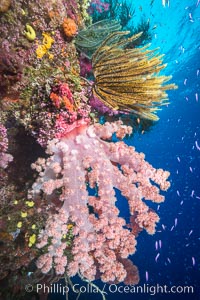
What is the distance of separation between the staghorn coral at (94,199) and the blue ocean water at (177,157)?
2109 millimetres

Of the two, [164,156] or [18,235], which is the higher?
[164,156]

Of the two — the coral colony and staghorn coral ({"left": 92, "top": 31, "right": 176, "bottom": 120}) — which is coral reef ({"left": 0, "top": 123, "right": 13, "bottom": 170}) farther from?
staghorn coral ({"left": 92, "top": 31, "right": 176, "bottom": 120})

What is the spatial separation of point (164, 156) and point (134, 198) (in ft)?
244

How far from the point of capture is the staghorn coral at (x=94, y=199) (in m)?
2.68

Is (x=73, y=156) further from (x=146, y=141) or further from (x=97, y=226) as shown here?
(x=146, y=141)

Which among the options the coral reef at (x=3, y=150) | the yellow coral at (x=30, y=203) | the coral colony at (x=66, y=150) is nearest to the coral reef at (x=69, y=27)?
the coral colony at (x=66, y=150)

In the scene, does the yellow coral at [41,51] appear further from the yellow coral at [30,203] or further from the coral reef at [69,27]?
the yellow coral at [30,203]

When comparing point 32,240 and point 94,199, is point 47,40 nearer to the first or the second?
point 94,199

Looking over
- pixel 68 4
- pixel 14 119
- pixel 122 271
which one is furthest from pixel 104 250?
pixel 68 4

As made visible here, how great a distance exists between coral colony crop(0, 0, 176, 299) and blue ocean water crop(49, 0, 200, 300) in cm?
219

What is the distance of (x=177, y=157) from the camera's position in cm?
4162

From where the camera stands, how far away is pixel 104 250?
2.79m

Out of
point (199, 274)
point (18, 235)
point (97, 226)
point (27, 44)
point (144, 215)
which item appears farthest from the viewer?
point (199, 274)

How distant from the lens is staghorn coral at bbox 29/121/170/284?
268cm
